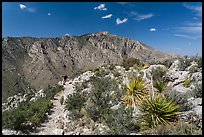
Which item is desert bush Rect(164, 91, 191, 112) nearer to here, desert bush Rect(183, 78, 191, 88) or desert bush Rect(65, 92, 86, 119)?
desert bush Rect(183, 78, 191, 88)

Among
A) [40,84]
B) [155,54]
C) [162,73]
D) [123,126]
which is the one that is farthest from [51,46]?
[123,126]

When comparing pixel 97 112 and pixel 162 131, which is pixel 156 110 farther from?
pixel 97 112

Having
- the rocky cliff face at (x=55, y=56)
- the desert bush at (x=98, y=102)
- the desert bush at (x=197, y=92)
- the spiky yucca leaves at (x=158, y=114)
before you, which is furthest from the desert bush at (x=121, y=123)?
the rocky cliff face at (x=55, y=56)

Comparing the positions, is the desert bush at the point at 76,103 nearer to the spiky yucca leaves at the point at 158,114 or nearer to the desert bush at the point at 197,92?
the spiky yucca leaves at the point at 158,114

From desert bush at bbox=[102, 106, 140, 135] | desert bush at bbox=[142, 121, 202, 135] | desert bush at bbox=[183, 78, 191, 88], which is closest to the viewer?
desert bush at bbox=[142, 121, 202, 135]

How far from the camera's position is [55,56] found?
91.0 metres

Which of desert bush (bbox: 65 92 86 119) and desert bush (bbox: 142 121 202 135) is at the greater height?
desert bush (bbox: 65 92 86 119)

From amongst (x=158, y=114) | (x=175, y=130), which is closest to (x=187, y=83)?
(x=158, y=114)

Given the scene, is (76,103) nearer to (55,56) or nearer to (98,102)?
(98,102)

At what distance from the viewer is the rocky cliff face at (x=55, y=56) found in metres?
72.3

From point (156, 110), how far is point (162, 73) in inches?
291

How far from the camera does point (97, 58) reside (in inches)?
3691

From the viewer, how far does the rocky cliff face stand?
7231cm

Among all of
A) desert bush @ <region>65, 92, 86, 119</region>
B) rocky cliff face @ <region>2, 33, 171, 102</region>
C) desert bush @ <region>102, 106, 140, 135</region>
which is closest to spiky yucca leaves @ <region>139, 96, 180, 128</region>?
desert bush @ <region>102, 106, 140, 135</region>
